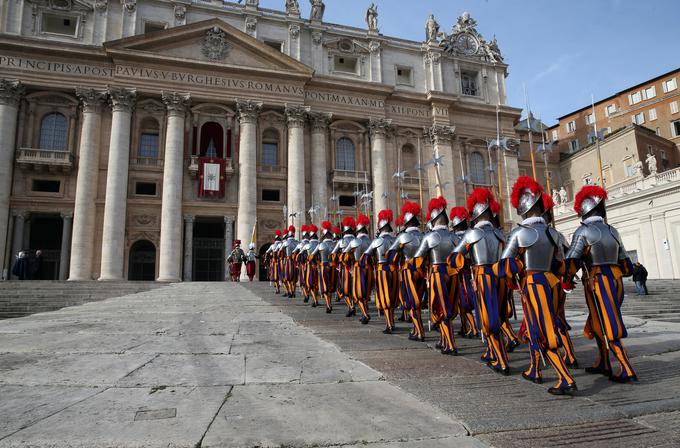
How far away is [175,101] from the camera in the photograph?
1146 inches

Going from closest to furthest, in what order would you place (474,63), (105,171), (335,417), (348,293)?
(335,417) → (348,293) → (105,171) → (474,63)

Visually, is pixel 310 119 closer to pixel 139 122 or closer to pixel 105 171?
pixel 139 122

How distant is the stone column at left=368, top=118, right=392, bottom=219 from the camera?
33.1 m

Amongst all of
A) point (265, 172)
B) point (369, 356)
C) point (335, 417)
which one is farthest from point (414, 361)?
point (265, 172)

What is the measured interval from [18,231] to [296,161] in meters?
18.2

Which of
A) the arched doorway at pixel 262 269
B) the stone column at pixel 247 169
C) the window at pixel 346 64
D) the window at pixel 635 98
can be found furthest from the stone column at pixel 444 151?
the window at pixel 635 98

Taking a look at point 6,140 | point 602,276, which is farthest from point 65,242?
point 602,276

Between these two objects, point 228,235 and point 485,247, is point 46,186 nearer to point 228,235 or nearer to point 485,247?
point 228,235

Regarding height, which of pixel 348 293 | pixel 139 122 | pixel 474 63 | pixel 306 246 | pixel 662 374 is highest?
pixel 474 63

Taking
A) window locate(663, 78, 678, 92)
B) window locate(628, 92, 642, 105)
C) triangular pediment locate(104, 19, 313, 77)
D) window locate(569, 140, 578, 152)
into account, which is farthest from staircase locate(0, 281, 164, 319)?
window locate(628, 92, 642, 105)

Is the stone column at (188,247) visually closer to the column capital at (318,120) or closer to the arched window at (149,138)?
the arched window at (149,138)

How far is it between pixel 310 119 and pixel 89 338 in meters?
27.8

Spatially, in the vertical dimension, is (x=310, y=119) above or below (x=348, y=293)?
above

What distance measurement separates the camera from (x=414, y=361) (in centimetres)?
564
